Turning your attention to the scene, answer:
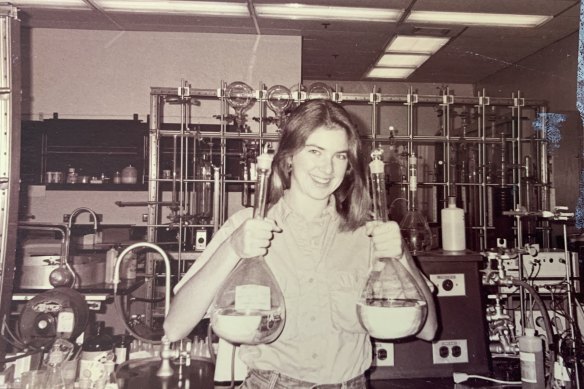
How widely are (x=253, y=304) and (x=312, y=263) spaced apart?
45 cm

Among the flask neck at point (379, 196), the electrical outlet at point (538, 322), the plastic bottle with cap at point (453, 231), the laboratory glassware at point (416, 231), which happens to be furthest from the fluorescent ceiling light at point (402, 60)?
the flask neck at point (379, 196)

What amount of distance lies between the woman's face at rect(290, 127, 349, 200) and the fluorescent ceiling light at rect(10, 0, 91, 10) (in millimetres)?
4413

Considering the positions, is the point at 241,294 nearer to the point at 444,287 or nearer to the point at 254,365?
the point at 254,365

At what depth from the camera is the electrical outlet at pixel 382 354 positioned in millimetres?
1881

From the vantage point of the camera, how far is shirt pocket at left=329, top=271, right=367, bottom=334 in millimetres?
1341

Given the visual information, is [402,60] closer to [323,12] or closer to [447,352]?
[323,12]

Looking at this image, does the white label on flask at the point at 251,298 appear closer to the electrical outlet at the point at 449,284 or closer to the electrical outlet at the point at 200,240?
the electrical outlet at the point at 449,284

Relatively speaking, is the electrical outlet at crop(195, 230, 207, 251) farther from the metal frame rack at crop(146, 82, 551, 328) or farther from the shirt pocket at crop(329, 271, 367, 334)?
the shirt pocket at crop(329, 271, 367, 334)

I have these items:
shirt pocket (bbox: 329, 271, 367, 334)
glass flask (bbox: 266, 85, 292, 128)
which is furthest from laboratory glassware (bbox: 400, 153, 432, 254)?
glass flask (bbox: 266, 85, 292, 128)

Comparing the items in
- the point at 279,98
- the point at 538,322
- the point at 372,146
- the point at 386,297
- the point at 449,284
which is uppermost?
the point at 279,98

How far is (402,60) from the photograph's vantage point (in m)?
6.65

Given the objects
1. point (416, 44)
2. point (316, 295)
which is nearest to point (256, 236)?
point (316, 295)

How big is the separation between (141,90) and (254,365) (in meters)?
4.99

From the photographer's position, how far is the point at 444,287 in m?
1.96
